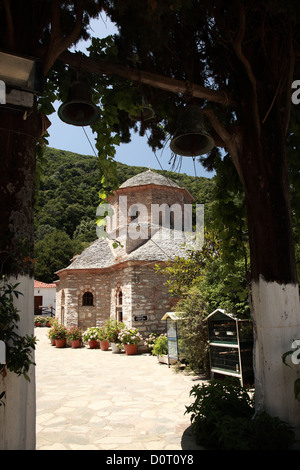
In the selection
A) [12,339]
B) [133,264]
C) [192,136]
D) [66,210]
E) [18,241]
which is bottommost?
[12,339]

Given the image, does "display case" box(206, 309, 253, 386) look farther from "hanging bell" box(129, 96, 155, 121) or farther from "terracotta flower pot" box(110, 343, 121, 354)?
"terracotta flower pot" box(110, 343, 121, 354)

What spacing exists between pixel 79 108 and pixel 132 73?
0.70 m

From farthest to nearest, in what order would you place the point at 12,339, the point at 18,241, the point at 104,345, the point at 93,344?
1. the point at 93,344
2. the point at 104,345
3. the point at 18,241
4. the point at 12,339

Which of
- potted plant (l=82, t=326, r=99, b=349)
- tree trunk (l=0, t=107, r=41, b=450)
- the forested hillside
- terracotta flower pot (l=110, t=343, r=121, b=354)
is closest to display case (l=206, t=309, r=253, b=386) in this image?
tree trunk (l=0, t=107, r=41, b=450)

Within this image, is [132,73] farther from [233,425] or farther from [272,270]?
[233,425]

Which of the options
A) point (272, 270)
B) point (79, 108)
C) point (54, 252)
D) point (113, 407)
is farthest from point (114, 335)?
point (54, 252)

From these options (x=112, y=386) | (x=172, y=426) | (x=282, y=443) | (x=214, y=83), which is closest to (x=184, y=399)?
(x=172, y=426)

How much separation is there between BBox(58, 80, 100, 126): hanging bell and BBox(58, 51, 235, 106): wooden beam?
18cm

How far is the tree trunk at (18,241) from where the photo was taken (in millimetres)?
2240

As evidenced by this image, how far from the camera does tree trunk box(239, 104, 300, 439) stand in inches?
127

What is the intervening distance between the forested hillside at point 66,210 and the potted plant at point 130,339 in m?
28.9

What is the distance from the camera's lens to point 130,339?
1325 centimetres

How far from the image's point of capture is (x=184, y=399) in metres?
6.27

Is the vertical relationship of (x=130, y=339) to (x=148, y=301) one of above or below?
below
